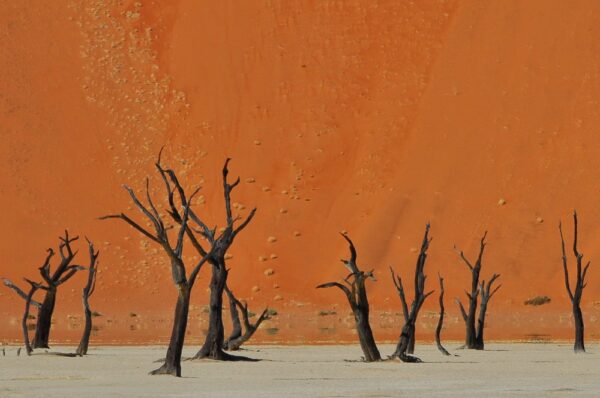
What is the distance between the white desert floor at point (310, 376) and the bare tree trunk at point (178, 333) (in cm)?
31

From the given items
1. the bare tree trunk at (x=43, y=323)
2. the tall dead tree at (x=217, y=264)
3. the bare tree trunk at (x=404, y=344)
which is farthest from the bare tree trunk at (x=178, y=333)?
the bare tree trunk at (x=43, y=323)

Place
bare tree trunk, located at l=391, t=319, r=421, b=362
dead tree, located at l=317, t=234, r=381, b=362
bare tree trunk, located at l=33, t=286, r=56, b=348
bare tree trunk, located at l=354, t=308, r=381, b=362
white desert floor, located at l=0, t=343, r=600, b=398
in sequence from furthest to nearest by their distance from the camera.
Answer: bare tree trunk, located at l=33, t=286, r=56, b=348 < bare tree trunk, located at l=391, t=319, r=421, b=362 < bare tree trunk, located at l=354, t=308, r=381, b=362 < dead tree, located at l=317, t=234, r=381, b=362 < white desert floor, located at l=0, t=343, r=600, b=398

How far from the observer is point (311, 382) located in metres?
24.5

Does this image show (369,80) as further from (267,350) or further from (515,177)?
(267,350)

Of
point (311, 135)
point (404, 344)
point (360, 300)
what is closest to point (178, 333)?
point (360, 300)

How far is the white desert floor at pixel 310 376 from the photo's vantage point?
21.7 metres

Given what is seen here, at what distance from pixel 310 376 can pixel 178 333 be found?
9.37 ft

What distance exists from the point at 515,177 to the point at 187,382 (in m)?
61.7

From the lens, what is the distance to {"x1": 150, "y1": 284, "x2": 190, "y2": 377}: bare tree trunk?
24891mm

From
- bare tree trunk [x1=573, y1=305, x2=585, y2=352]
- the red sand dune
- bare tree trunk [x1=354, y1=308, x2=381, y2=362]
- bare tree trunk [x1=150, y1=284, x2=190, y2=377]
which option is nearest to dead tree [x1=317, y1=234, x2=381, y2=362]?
bare tree trunk [x1=354, y1=308, x2=381, y2=362]

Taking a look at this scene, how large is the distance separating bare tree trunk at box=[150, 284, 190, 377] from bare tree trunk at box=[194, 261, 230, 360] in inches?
136

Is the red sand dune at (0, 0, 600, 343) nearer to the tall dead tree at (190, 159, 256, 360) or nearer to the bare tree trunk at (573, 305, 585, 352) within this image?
the bare tree trunk at (573, 305, 585, 352)

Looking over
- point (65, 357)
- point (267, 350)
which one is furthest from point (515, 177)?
point (65, 357)

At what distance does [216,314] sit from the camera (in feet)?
97.0
